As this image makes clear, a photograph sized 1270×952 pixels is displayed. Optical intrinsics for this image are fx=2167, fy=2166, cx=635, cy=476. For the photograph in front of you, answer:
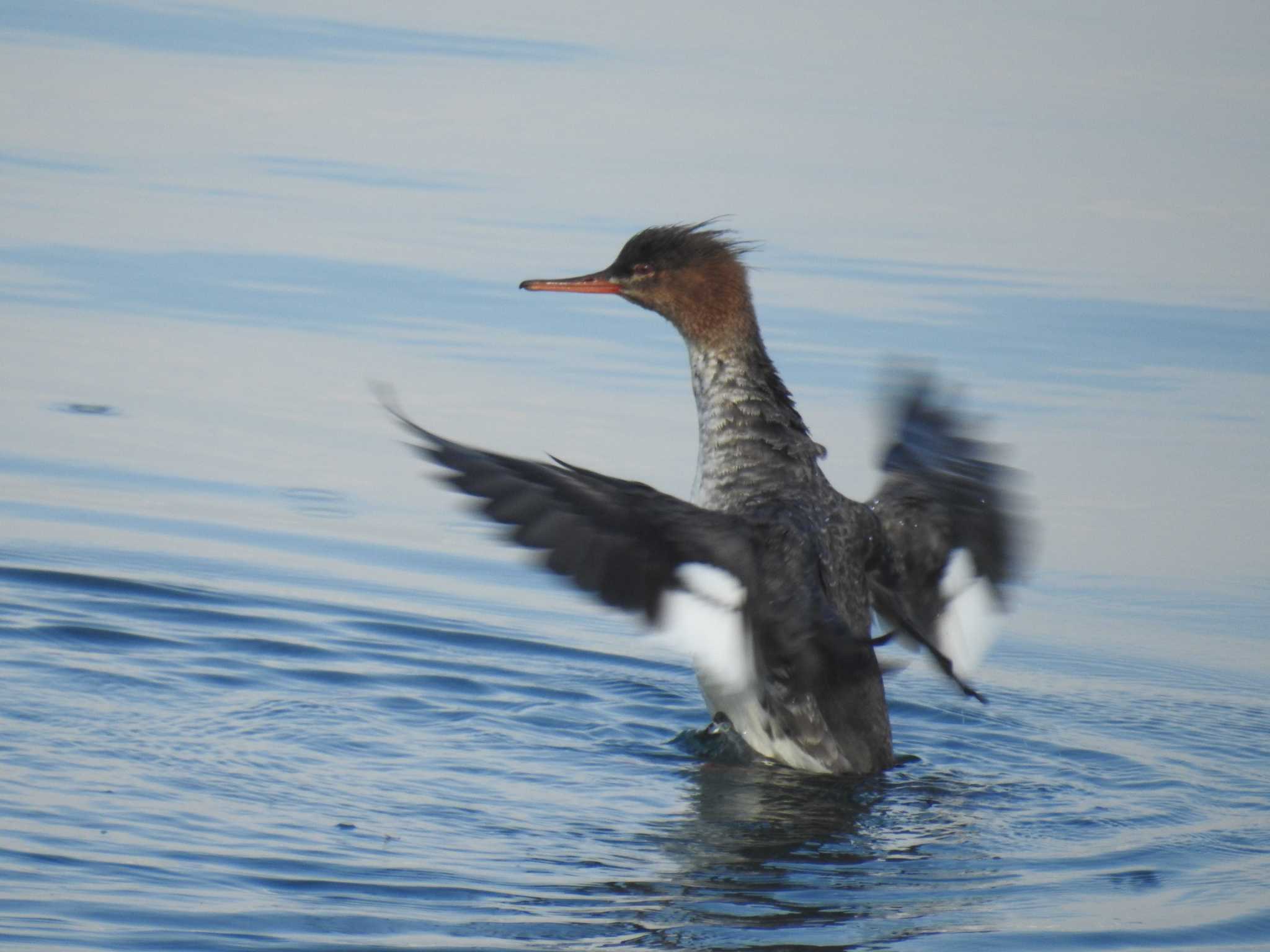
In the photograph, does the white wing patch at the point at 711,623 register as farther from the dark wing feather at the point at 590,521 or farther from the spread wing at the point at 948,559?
the spread wing at the point at 948,559

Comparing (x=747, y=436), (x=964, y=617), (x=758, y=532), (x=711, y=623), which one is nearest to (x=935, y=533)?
(x=964, y=617)

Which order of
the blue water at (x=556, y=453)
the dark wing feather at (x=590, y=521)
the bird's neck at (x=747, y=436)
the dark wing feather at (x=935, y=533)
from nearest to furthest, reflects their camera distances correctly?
the blue water at (x=556, y=453) < the dark wing feather at (x=590, y=521) < the bird's neck at (x=747, y=436) < the dark wing feather at (x=935, y=533)

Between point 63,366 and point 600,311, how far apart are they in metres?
3.01

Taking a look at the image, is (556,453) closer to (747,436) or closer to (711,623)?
(747,436)

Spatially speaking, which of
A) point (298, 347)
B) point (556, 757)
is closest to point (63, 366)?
point (298, 347)

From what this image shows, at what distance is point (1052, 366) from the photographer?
34.3ft

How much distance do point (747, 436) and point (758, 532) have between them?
64 centimetres

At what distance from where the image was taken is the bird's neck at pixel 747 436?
21.6 ft

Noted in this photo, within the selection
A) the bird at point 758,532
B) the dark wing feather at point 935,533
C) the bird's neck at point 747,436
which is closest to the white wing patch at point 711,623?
the bird at point 758,532

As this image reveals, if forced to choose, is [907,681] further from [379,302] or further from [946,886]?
[379,302]

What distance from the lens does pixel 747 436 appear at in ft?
22.1

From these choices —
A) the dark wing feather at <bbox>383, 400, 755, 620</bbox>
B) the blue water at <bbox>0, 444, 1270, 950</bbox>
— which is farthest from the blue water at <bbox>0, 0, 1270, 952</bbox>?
the dark wing feather at <bbox>383, 400, 755, 620</bbox>

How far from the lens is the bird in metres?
5.64

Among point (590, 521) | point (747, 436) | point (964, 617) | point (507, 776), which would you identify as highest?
point (747, 436)
